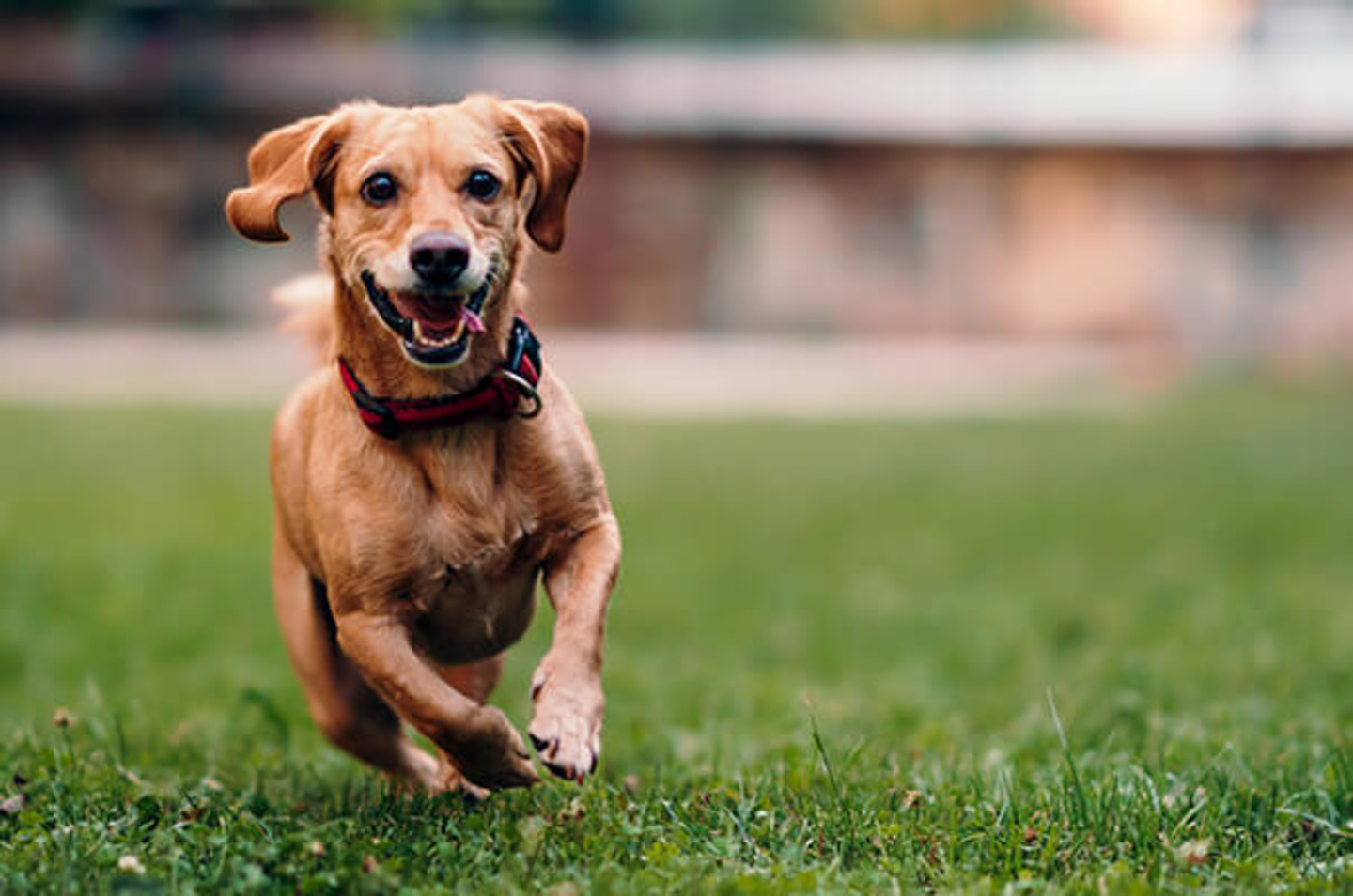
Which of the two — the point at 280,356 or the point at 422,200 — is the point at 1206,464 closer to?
the point at 422,200

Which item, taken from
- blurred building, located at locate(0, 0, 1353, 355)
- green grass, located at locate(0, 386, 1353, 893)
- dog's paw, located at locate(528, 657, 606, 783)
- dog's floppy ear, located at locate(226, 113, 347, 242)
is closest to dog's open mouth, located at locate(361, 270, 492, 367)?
dog's floppy ear, located at locate(226, 113, 347, 242)

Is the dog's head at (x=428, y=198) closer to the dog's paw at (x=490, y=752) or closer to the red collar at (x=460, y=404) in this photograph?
the red collar at (x=460, y=404)

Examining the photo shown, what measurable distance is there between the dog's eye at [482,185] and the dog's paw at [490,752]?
3.28 ft

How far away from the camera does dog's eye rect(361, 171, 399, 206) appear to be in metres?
3.07

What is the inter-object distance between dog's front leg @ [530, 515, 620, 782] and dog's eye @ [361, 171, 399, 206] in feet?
2.56

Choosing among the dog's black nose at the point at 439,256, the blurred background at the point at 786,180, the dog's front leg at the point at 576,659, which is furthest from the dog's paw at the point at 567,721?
the blurred background at the point at 786,180

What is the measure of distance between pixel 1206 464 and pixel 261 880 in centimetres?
1229

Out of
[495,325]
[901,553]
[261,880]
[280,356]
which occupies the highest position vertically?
[495,325]

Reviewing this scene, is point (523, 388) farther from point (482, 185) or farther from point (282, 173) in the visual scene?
point (282, 173)

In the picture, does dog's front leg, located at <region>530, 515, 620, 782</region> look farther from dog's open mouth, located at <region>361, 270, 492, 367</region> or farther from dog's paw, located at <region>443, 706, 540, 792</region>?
dog's open mouth, located at <region>361, 270, 492, 367</region>

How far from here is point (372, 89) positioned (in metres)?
24.9

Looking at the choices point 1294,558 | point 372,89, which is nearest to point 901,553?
point 1294,558

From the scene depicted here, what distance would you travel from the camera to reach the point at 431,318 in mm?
3027

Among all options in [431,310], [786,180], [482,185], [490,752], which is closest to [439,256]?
[431,310]
